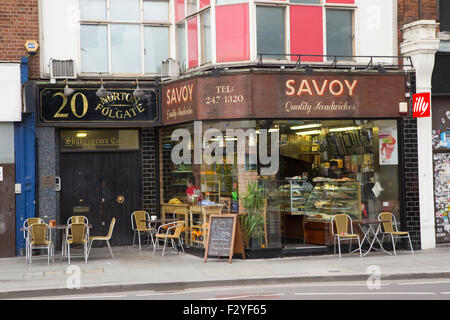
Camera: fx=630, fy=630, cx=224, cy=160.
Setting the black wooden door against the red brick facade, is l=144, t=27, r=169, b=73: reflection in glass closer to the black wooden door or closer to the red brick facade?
the black wooden door

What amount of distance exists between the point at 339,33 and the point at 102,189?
24.4ft

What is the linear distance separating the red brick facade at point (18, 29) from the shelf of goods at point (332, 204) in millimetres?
7847

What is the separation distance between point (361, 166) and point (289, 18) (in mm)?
4240

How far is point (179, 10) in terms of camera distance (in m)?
16.7

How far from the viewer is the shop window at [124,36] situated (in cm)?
1648

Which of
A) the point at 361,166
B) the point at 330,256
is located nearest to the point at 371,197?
the point at 361,166

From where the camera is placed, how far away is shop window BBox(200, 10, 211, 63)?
15242 mm

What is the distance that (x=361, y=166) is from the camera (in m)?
16.3

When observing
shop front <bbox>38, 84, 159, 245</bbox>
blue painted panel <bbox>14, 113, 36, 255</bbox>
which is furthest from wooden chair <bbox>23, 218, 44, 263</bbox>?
shop front <bbox>38, 84, 159, 245</bbox>

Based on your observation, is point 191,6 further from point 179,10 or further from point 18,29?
point 18,29

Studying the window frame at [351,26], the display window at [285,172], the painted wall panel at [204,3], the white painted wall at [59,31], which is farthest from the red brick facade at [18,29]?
the window frame at [351,26]

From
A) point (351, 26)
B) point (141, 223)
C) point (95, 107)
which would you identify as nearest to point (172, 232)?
point (141, 223)

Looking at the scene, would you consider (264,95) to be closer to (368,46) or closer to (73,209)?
(368,46)

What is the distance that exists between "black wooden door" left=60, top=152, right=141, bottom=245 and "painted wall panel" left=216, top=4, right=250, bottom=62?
420 cm
